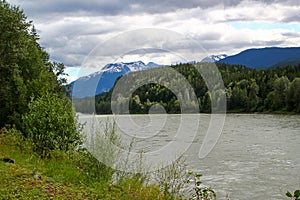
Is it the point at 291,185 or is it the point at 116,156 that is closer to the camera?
the point at 116,156

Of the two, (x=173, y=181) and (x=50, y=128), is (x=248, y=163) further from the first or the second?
(x=173, y=181)

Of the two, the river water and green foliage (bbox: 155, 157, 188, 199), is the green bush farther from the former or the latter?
green foliage (bbox: 155, 157, 188, 199)

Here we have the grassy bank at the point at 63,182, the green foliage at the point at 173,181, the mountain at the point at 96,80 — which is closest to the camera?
the grassy bank at the point at 63,182

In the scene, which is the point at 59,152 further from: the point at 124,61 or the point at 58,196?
the point at 58,196

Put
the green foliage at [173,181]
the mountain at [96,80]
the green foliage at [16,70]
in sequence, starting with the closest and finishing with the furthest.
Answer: the green foliage at [173,181] < the mountain at [96,80] < the green foliage at [16,70]

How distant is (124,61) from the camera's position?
13242 millimetres

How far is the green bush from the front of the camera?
13469 millimetres

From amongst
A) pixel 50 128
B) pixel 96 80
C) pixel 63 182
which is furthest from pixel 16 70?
pixel 63 182

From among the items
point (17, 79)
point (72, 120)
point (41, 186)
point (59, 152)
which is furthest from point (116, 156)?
point (17, 79)

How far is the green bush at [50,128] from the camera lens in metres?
13.5

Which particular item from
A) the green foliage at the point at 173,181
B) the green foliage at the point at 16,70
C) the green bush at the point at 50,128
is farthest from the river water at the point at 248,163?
the green foliage at the point at 16,70

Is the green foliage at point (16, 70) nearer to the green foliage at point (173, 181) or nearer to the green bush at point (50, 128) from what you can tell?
the green bush at point (50, 128)

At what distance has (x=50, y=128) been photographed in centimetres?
1413

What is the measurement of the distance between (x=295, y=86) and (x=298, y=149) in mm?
56043
